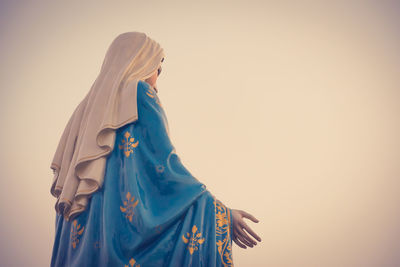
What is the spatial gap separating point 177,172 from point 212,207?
5.6 inches

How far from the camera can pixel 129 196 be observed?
3.41ft

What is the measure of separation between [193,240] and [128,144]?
1.12 feet

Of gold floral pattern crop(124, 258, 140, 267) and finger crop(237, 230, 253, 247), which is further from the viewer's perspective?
finger crop(237, 230, 253, 247)

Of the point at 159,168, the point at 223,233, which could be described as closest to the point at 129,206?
the point at 159,168

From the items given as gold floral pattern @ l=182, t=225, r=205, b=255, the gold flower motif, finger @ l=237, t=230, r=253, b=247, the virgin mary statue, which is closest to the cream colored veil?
the virgin mary statue

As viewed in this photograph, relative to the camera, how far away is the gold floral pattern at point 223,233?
39.8 inches

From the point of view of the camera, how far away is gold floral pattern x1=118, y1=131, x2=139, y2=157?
1109mm

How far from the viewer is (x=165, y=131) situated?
1138 millimetres

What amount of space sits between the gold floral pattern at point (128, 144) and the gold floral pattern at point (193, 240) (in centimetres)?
29

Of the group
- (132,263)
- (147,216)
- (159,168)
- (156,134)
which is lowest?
(132,263)

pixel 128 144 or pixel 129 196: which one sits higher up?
pixel 128 144

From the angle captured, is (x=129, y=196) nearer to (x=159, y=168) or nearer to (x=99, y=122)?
(x=159, y=168)

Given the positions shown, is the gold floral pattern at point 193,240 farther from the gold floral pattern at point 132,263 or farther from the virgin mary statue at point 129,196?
the gold floral pattern at point 132,263

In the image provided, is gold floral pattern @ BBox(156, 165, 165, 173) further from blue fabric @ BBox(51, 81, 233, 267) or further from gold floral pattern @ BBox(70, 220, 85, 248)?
gold floral pattern @ BBox(70, 220, 85, 248)
